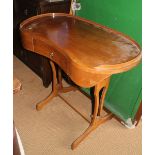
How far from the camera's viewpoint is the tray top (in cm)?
162

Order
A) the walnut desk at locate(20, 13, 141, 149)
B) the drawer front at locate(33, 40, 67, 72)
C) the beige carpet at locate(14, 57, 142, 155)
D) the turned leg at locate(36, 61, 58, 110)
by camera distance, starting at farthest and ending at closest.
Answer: the turned leg at locate(36, 61, 58, 110) < the beige carpet at locate(14, 57, 142, 155) < the drawer front at locate(33, 40, 67, 72) < the walnut desk at locate(20, 13, 141, 149)

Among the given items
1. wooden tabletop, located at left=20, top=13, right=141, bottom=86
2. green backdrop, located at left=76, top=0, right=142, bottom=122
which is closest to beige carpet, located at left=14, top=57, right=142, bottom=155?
green backdrop, located at left=76, top=0, right=142, bottom=122

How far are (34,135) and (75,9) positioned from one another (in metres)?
1.23

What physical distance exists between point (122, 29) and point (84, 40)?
393mm

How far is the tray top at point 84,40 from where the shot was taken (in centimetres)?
162

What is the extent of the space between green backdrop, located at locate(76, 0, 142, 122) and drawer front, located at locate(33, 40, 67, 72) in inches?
25.1

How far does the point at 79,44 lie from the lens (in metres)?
1.78

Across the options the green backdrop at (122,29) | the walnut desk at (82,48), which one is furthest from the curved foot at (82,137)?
the green backdrop at (122,29)

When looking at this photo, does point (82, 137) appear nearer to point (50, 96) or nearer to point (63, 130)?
point (63, 130)

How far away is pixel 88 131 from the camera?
2115 millimetres

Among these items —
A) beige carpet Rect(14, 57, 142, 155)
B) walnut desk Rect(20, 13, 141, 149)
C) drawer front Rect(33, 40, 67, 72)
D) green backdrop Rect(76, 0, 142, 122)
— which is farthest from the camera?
beige carpet Rect(14, 57, 142, 155)

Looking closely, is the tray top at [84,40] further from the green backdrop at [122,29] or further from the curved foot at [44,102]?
the curved foot at [44,102]

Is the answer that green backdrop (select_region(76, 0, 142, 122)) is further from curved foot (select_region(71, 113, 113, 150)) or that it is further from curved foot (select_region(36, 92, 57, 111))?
curved foot (select_region(36, 92, 57, 111))
